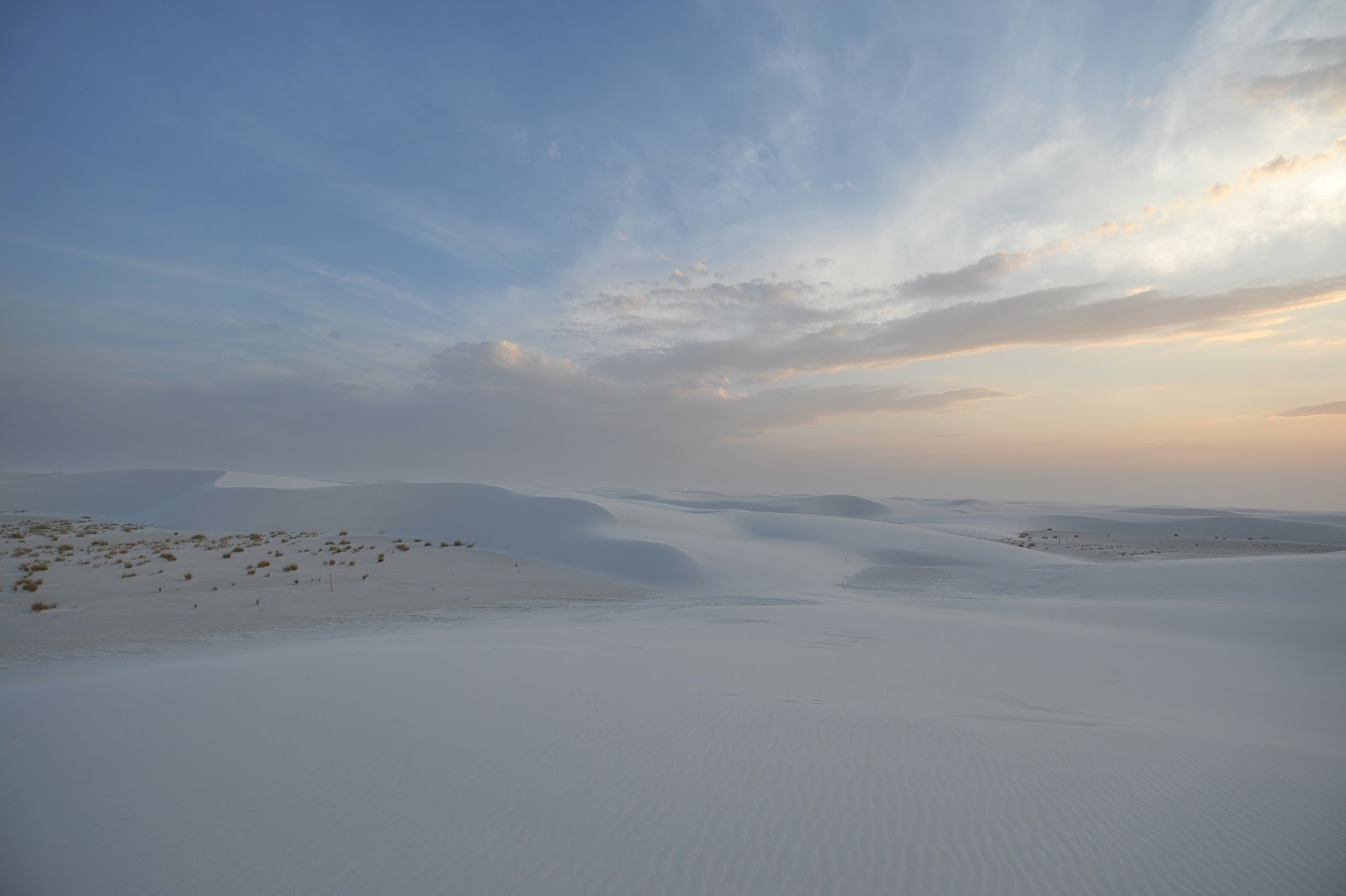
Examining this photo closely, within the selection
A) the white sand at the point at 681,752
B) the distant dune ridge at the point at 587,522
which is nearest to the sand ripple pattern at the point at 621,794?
the white sand at the point at 681,752

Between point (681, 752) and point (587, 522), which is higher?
point (587, 522)

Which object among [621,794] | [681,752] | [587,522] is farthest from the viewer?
[587,522]

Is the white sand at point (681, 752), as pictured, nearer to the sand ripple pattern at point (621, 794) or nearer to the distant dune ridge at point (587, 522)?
the sand ripple pattern at point (621, 794)

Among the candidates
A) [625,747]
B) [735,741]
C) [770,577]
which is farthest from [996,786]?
[770,577]

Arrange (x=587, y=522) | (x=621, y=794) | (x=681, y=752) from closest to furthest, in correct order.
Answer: (x=621, y=794) < (x=681, y=752) < (x=587, y=522)

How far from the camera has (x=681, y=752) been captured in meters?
3.92

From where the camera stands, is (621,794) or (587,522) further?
(587,522)

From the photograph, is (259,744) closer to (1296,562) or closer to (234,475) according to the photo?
(1296,562)

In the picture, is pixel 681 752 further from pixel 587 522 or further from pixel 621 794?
pixel 587 522

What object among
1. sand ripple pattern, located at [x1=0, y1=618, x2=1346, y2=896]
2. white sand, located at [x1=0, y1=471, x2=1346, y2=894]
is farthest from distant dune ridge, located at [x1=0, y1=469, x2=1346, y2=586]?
sand ripple pattern, located at [x1=0, y1=618, x2=1346, y2=896]

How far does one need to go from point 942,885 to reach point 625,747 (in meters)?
1.96

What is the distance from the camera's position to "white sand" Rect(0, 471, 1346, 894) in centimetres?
280

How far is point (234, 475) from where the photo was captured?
41656mm

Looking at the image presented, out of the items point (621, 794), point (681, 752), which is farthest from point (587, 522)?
point (621, 794)
